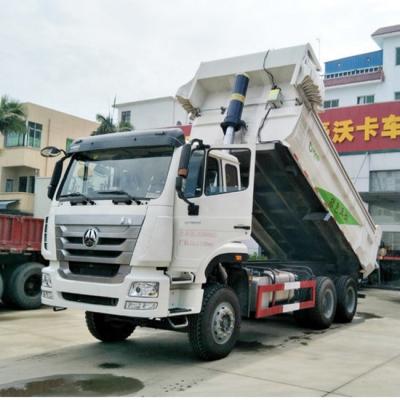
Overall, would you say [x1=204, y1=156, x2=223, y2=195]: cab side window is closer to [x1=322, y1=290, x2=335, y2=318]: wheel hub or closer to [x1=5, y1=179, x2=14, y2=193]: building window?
[x1=322, y1=290, x2=335, y2=318]: wheel hub

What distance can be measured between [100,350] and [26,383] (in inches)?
67.0

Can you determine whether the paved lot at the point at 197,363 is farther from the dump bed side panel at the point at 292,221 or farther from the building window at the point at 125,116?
the building window at the point at 125,116

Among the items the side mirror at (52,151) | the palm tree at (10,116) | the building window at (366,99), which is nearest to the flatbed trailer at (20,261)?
the side mirror at (52,151)

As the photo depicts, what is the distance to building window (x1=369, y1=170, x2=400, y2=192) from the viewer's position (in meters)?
16.7

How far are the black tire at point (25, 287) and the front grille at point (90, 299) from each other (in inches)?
184

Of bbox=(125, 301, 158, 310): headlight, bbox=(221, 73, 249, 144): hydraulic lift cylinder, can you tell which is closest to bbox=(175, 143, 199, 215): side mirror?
bbox=(125, 301, 158, 310): headlight

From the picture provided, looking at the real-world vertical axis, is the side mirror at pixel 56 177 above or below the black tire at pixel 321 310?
above

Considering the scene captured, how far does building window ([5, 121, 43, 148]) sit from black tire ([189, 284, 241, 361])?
82.7ft

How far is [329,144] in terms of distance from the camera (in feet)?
28.5

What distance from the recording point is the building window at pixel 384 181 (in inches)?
656

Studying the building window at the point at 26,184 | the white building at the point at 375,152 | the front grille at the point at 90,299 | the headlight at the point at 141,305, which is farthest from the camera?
the building window at the point at 26,184

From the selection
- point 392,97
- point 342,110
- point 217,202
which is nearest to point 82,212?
point 217,202

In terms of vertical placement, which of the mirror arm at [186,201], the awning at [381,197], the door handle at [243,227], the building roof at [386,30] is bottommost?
the door handle at [243,227]

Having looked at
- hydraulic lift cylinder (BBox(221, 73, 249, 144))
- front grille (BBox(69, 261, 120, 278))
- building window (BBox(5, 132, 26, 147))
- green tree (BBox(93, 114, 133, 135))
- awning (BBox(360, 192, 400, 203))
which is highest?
green tree (BBox(93, 114, 133, 135))
